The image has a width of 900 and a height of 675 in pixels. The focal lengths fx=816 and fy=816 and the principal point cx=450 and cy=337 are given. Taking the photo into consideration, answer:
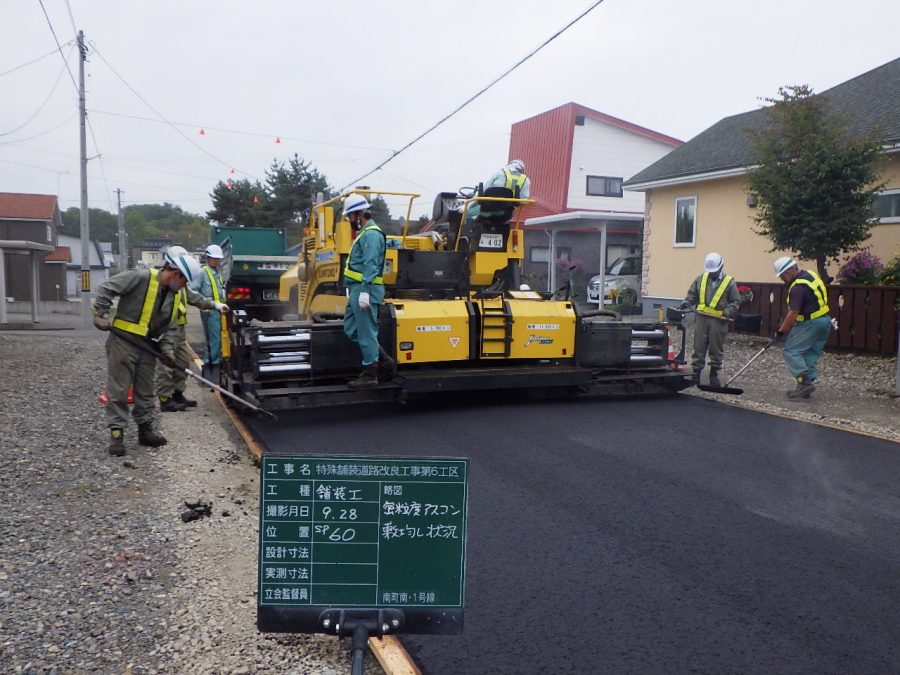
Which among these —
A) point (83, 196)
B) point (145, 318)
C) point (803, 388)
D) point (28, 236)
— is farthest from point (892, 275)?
point (28, 236)

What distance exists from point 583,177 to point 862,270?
57.8 ft

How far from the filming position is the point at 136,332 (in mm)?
7164

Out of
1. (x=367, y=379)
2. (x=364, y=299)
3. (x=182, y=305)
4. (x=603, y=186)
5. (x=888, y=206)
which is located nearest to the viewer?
(x=364, y=299)

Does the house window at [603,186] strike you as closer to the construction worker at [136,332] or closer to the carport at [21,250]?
the carport at [21,250]

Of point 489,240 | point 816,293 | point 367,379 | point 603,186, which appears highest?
point 603,186

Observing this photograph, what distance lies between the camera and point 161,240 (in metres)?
86.9

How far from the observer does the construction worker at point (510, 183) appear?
9.95m

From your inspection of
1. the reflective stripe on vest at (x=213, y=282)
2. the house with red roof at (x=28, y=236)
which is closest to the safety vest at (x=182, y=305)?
the reflective stripe on vest at (x=213, y=282)

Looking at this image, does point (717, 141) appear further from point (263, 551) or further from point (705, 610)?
point (263, 551)

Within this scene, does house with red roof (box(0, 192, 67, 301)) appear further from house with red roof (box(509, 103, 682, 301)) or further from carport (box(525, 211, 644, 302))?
carport (box(525, 211, 644, 302))

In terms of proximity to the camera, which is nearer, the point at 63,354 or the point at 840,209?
the point at 840,209

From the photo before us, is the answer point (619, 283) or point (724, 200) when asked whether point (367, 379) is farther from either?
point (619, 283)

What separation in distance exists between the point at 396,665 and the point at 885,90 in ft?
59.9

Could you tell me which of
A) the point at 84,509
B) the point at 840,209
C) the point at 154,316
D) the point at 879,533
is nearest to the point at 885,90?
the point at 840,209
